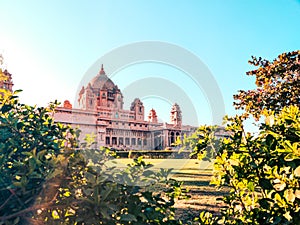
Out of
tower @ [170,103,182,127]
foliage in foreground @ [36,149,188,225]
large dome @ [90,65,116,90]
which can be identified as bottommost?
foliage in foreground @ [36,149,188,225]

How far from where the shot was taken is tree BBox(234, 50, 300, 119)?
13047mm

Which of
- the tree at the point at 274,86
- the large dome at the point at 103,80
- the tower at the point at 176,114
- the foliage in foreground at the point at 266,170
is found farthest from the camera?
the tree at the point at 274,86

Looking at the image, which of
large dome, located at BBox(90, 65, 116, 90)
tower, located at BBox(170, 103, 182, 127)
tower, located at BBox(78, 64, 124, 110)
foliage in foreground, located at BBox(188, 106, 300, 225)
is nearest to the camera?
foliage in foreground, located at BBox(188, 106, 300, 225)

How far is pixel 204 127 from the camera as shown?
70.6 inches

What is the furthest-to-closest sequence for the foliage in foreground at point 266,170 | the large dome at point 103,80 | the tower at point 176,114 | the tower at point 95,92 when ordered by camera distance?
the tower at point 95,92, the tower at point 176,114, the large dome at point 103,80, the foliage in foreground at point 266,170

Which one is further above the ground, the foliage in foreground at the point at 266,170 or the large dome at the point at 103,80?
the large dome at the point at 103,80

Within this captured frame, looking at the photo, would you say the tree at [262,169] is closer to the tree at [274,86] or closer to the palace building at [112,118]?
the palace building at [112,118]


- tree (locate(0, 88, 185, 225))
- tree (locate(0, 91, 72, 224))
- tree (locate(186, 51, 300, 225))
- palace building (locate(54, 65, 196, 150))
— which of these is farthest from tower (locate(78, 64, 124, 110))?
tree (locate(186, 51, 300, 225))

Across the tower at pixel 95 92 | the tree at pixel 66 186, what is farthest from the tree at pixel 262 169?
the tower at pixel 95 92

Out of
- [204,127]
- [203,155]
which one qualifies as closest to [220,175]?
[203,155]

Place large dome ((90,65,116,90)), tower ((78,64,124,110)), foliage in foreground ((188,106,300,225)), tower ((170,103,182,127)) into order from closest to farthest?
foliage in foreground ((188,106,300,225)), large dome ((90,65,116,90)), tower ((170,103,182,127)), tower ((78,64,124,110))

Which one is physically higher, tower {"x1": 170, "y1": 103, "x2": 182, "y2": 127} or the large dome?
the large dome

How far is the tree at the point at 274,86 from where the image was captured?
13.0m

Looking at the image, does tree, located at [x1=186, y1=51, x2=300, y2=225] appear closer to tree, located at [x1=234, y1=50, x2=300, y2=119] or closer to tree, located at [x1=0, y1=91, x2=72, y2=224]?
tree, located at [x1=0, y1=91, x2=72, y2=224]
